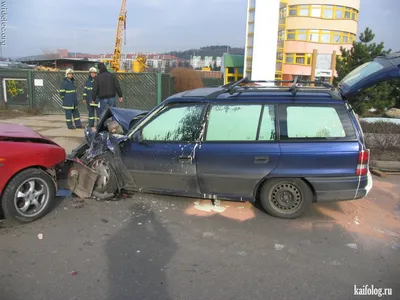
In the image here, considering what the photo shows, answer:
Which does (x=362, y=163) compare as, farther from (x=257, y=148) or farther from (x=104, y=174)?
(x=104, y=174)

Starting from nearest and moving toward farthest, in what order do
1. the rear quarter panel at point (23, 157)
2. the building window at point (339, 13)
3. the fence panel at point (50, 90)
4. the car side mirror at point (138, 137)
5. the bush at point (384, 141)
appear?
the rear quarter panel at point (23, 157) < the car side mirror at point (138, 137) < the bush at point (384, 141) < the fence panel at point (50, 90) < the building window at point (339, 13)

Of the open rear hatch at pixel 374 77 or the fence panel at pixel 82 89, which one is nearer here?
the open rear hatch at pixel 374 77

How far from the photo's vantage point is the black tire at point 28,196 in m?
4.02

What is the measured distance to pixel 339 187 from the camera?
170 inches

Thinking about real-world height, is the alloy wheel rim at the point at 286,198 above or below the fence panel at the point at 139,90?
below

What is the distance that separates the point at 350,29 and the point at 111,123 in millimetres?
36332

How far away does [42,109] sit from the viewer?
14172 millimetres

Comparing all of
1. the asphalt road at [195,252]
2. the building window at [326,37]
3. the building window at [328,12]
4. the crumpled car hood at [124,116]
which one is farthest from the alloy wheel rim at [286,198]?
the building window at [328,12]

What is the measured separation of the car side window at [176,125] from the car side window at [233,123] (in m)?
0.19

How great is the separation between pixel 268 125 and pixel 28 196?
3.05 m

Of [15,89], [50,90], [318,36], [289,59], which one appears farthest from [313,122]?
[318,36]

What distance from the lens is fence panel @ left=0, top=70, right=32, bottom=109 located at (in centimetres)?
1409

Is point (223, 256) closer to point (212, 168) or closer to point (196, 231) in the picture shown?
point (196, 231)

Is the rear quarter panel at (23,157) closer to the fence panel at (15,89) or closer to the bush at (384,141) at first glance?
the bush at (384,141)
